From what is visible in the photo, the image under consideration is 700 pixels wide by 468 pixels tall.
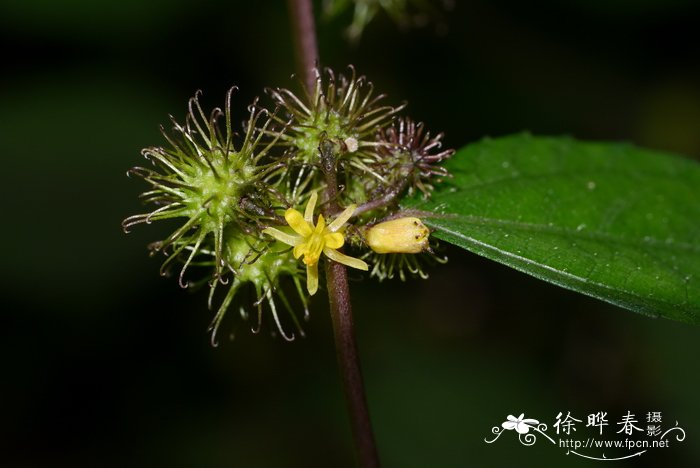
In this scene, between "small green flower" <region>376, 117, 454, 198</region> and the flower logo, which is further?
the flower logo

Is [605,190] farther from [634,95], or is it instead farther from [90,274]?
[634,95]

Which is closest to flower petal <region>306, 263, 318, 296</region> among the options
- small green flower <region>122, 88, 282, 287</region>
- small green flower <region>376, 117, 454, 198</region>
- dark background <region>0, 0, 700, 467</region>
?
small green flower <region>122, 88, 282, 287</region>

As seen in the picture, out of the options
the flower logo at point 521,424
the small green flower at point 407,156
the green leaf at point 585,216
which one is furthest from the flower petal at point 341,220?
the flower logo at point 521,424

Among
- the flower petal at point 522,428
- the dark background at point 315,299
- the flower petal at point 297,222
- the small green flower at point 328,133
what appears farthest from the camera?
the dark background at point 315,299

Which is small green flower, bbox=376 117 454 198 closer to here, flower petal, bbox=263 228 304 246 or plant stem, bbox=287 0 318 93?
flower petal, bbox=263 228 304 246

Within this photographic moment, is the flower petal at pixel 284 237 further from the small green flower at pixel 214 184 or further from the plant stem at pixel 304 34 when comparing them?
the plant stem at pixel 304 34

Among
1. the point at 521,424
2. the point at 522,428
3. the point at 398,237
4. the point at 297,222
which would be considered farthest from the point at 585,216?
the point at 522,428
